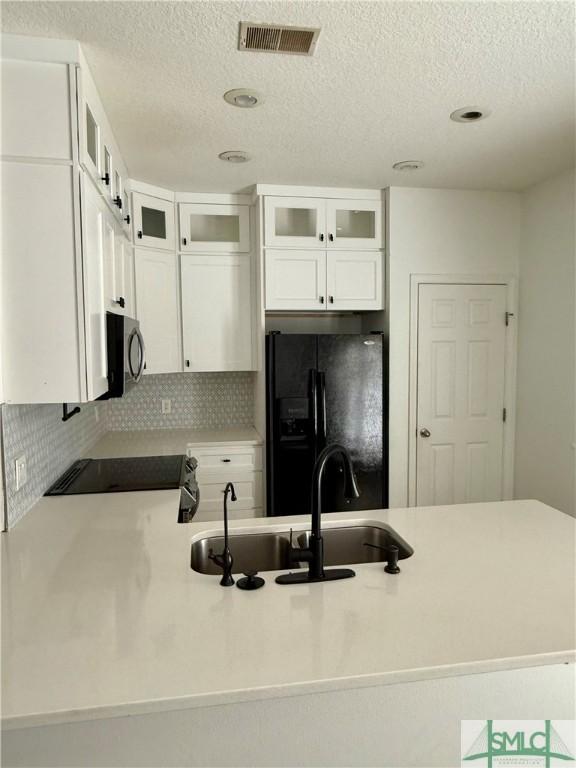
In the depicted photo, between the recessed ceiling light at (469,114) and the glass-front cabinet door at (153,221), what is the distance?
1880 millimetres

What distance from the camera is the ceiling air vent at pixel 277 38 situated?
1.67 meters

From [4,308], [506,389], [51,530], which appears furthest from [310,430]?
[4,308]

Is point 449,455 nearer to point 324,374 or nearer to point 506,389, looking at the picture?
point 506,389

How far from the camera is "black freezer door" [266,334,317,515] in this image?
3207mm

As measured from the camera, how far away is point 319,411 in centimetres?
320

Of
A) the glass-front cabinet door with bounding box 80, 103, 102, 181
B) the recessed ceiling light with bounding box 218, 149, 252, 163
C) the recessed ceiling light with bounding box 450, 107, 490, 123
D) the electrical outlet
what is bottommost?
the electrical outlet

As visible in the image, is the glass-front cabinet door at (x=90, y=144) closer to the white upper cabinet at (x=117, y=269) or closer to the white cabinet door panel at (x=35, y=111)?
the white cabinet door panel at (x=35, y=111)

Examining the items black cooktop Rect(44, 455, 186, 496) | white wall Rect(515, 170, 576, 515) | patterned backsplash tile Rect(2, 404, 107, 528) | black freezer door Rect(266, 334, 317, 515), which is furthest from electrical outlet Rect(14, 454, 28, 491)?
white wall Rect(515, 170, 576, 515)

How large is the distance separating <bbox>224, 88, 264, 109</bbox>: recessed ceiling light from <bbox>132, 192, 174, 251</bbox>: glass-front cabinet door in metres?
1.24

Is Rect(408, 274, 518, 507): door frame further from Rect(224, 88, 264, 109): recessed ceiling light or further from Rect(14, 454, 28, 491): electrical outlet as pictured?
Rect(14, 454, 28, 491): electrical outlet

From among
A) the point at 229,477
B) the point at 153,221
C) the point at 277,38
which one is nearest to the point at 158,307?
the point at 153,221

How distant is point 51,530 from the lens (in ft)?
5.91

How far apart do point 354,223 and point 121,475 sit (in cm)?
223

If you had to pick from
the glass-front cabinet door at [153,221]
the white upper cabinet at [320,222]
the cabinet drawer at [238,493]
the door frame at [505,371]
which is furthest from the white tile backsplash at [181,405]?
the door frame at [505,371]
